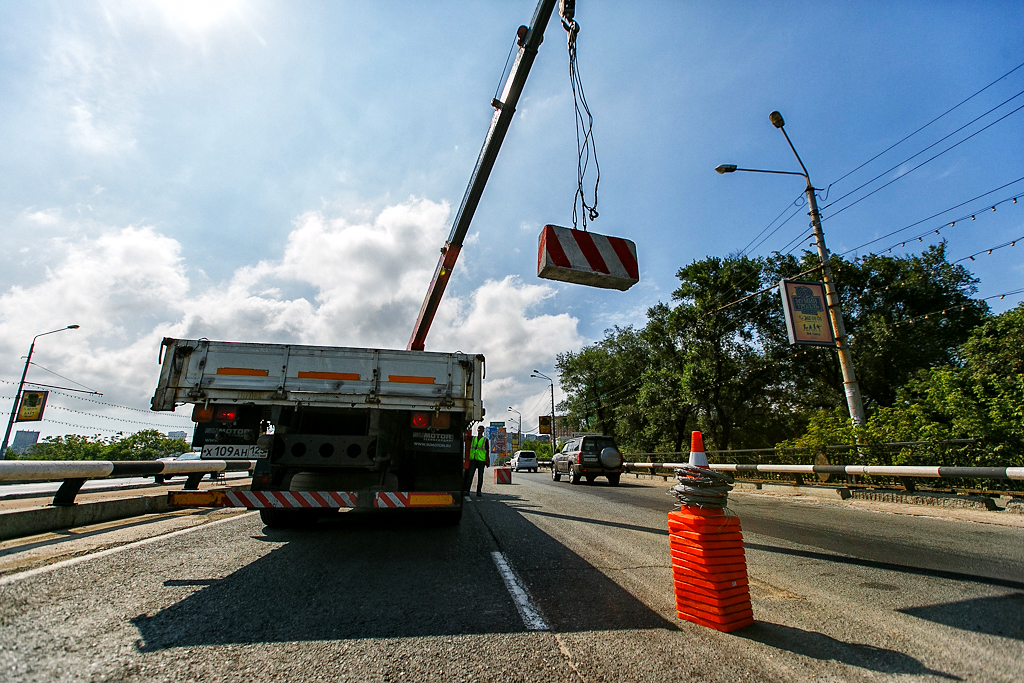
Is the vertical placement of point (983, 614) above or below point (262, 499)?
below

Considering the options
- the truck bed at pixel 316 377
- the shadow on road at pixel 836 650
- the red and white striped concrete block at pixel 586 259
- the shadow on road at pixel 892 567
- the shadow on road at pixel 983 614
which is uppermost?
the red and white striped concrete block at pixel 586 259

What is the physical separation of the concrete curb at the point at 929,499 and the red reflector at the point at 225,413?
1189 centimetres

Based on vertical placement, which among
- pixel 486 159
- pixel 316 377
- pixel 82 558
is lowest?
pixel 82 558

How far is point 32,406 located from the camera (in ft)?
98.0

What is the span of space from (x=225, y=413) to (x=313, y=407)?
915mm

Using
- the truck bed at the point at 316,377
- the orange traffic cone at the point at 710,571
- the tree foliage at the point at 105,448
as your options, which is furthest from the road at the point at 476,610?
the tree foliage at the point at 105,448

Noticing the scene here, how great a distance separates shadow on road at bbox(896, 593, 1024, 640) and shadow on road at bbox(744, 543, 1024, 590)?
0.45 metres

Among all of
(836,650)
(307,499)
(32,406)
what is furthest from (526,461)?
(836,650)

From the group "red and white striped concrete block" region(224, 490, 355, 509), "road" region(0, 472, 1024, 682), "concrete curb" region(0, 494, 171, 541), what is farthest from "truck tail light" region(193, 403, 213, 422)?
"road" region(0, 472, 1024, 682)

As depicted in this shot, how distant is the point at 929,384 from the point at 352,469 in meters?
16.2

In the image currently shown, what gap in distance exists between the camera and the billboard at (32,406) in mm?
29031

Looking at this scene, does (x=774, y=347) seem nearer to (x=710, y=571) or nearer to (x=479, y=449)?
(x=479, y=449)

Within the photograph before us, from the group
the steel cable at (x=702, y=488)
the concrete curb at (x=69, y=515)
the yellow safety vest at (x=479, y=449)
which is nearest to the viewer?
the steel cable at (x=702, y=488)

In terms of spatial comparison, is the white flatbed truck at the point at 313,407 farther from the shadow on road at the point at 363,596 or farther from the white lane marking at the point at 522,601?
the white lane marking at the point at 522,601
